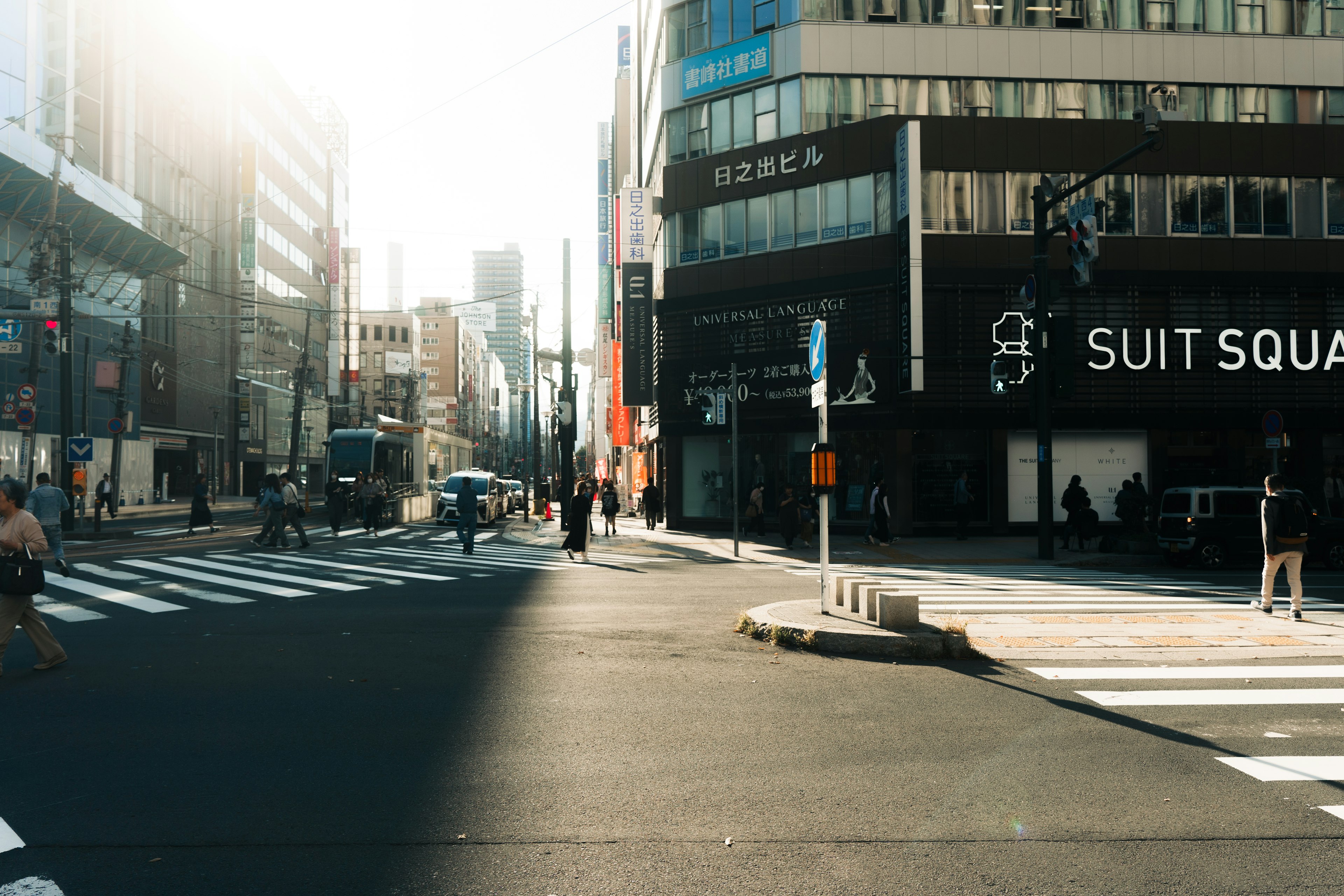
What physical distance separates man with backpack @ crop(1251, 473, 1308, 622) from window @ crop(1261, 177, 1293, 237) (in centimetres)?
2018

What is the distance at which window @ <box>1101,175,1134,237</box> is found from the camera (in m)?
27.8

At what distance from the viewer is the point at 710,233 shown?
31.5 metres

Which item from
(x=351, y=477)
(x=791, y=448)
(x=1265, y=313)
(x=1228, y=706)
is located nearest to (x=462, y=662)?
(x=1228, y=706)

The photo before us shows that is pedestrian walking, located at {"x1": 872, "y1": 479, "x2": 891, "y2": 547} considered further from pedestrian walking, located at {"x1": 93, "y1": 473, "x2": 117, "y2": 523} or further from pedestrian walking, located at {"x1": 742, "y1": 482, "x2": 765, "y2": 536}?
pedestrian walking, located at {"x1": 93, "y1": 473, "x2": 117, "y2": 523}

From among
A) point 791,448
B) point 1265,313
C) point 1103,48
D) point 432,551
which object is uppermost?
point 1103,48

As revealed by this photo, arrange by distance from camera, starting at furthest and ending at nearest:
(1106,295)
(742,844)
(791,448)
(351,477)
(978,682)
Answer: (351,477)
(791,448)
(1106,295)
(978,682)
(742,844)

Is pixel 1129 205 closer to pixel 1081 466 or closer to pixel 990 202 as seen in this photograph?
pixel 990 202

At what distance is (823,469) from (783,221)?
2045 centimetres

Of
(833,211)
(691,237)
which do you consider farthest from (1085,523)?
(691,237)

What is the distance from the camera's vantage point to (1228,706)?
723cm

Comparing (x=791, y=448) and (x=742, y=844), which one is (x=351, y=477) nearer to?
(x=791, y=448)

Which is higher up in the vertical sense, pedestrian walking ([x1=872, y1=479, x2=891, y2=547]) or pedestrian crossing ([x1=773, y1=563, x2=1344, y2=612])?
pedestrian walking ([x1=872, y1=479, x2=891, y2=547])

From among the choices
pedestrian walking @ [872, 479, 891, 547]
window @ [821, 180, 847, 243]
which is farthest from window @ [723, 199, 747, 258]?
pedestrian walking @ [872, 479, 891, 547]

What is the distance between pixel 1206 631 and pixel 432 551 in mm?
17202
